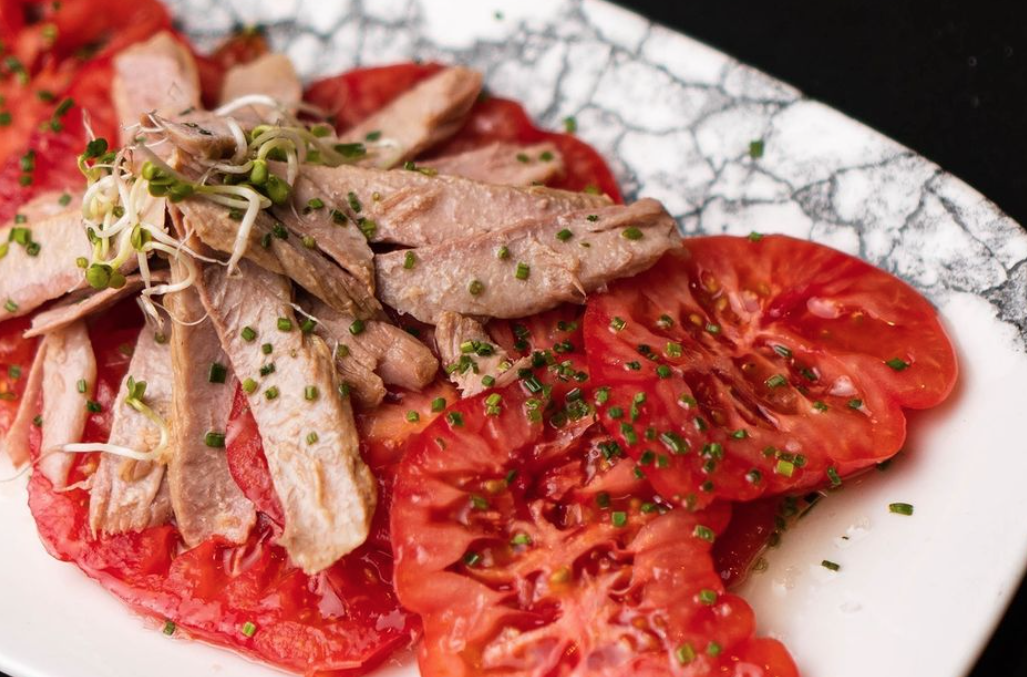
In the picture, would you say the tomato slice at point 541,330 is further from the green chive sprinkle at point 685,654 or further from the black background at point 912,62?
the black background at point 912,62

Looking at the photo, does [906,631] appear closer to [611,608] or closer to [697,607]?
[697,607]

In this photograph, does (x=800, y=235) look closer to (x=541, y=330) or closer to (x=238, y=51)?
(x=541, y=330)

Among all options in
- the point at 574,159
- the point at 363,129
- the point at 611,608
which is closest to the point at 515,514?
the point at 611,608

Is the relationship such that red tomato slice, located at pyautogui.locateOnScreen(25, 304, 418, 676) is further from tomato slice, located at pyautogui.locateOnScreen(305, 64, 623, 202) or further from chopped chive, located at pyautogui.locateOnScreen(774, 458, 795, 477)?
tomato slice, located at pyautogui.locateOnScreen(305, 64, 623, 202)

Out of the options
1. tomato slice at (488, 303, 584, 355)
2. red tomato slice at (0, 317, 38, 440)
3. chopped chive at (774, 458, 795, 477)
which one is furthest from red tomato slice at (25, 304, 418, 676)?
chopped chive at (774, 458, 795, 477)

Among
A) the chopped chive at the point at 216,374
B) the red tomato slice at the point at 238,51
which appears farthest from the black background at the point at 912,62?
the chopped chive at the point at 216,374
